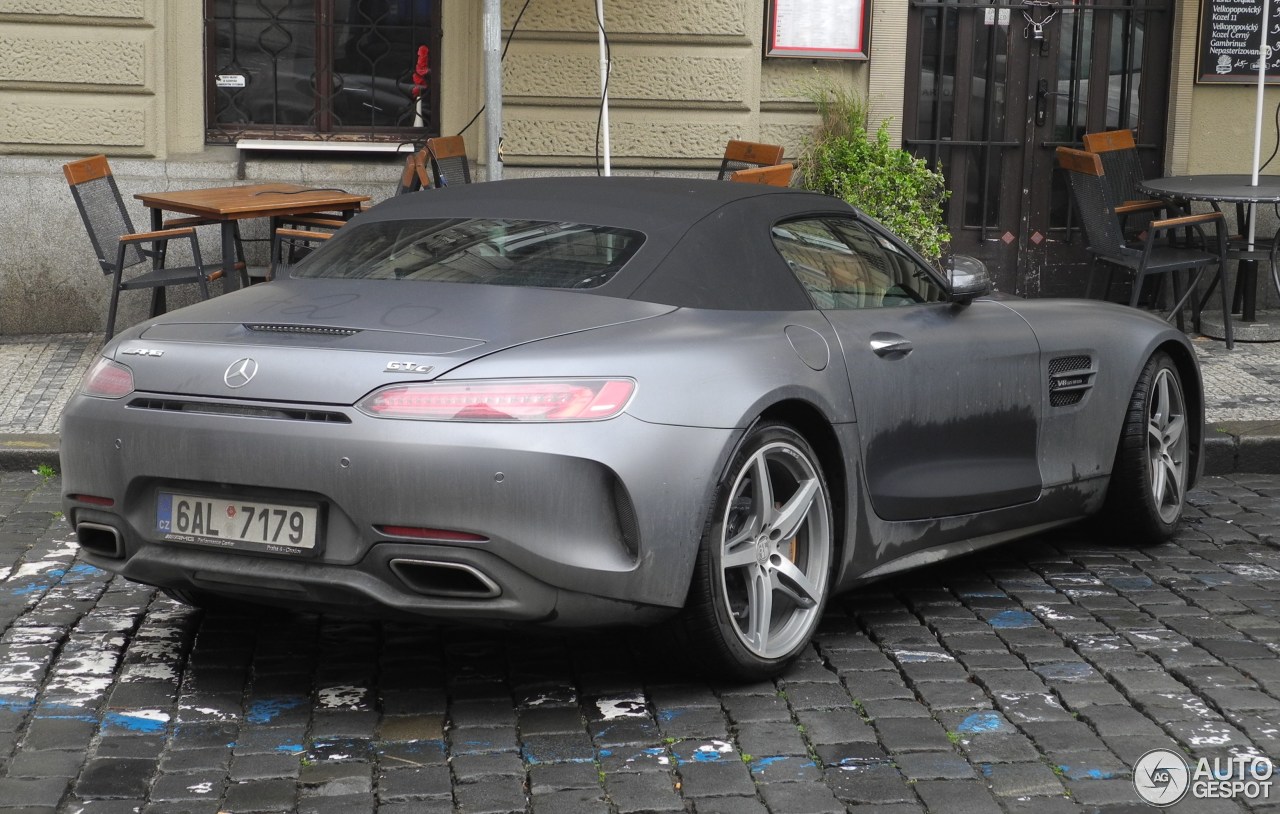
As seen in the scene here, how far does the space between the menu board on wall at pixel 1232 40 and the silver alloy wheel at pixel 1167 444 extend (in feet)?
19.4

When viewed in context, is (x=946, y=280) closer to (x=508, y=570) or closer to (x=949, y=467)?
(x=949, y=467)

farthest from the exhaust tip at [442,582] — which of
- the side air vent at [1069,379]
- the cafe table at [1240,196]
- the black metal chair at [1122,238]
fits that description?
the cafe table at [1240,196]

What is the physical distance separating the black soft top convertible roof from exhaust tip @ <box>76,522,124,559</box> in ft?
4.36

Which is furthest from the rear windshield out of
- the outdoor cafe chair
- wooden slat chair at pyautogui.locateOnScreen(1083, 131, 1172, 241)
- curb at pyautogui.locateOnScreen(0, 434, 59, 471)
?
the outdoor cafe chair

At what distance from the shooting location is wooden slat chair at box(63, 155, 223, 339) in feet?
29.0

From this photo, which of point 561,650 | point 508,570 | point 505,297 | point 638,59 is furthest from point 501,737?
point 638,59

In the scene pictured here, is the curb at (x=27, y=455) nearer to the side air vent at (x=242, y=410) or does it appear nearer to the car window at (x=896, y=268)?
the side air vent at (x=242, y=410)

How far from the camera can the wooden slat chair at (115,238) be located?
8.85m

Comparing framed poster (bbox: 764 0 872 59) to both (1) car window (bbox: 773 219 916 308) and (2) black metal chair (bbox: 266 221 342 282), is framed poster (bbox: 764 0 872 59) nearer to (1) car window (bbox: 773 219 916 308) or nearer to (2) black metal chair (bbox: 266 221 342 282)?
(2) black metal chair (bbox: 266 221 342 282)

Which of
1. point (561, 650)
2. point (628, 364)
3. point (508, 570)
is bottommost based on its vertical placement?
point (561, 650)

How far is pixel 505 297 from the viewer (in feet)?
14.0

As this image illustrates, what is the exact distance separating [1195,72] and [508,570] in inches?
350

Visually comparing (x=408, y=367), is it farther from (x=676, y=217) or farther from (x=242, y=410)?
(x=676, y=217)

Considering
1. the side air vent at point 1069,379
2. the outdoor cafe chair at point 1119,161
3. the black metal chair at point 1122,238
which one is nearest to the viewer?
the side air vent at point 1069,379
